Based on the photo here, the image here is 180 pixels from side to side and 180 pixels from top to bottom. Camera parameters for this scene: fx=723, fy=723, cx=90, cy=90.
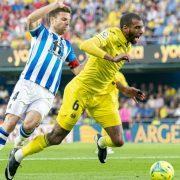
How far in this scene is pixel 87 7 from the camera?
30734mm

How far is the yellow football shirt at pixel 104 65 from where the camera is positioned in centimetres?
991

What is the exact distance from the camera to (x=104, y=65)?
1019 centimetres

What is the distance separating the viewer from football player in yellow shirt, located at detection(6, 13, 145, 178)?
379 inches

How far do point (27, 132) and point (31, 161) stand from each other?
3.59 m

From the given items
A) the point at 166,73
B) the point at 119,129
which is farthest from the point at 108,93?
the point at 166,73

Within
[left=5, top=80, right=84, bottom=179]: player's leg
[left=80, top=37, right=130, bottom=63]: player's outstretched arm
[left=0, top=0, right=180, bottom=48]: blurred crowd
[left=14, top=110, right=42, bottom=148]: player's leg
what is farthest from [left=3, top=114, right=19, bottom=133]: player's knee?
[left=0, top=0, right=180, bottom=48]: blurred crowd

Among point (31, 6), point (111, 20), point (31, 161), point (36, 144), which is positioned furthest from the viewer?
point (31, 6)

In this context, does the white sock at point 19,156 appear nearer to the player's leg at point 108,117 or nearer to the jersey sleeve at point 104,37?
the player's leg at point 108,117

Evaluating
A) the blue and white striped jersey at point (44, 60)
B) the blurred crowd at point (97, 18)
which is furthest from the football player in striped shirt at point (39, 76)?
the blurred crowd at point (97, 18)

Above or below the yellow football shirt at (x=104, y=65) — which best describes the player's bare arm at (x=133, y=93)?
below

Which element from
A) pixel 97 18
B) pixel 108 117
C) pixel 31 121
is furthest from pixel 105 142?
pixel 97 18

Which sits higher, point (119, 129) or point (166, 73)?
point (119, 129)

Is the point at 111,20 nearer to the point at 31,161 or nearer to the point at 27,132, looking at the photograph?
the point at 31,161

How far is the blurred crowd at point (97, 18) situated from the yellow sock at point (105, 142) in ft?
54.6
